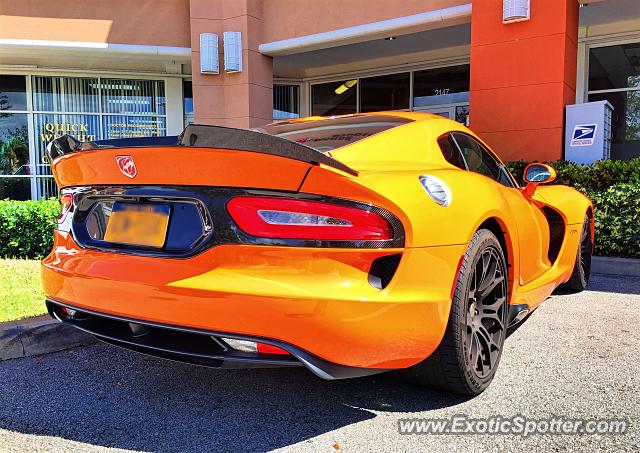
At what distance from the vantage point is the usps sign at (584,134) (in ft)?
23.9

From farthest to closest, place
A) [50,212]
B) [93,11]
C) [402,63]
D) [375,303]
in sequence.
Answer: [402,63] → [93,11] → [50,212] → [375,303]

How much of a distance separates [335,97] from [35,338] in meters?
11.1

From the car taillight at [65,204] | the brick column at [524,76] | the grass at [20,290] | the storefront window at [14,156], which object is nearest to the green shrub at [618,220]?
the brick column at [524,76]

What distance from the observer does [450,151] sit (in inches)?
116

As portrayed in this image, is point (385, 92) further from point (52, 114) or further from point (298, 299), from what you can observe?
point (298, 299)

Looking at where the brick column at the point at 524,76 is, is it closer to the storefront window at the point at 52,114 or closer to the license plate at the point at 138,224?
the license plate at the point at 138,224

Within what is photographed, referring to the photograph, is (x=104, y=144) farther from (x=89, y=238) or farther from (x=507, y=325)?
(x=507, y=325)

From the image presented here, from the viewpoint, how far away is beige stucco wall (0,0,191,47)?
399 inches

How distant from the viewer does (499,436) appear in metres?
2.17

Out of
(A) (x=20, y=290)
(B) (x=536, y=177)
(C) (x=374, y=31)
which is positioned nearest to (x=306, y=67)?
(C) (x=374, y=31)

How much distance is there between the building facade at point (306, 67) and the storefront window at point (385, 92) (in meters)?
0.03

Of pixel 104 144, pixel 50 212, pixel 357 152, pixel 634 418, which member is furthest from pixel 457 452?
pixel 50 212

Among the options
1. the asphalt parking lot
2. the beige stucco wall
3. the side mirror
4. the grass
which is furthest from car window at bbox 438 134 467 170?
the beige stucco wall

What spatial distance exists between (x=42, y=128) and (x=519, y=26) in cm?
1113
